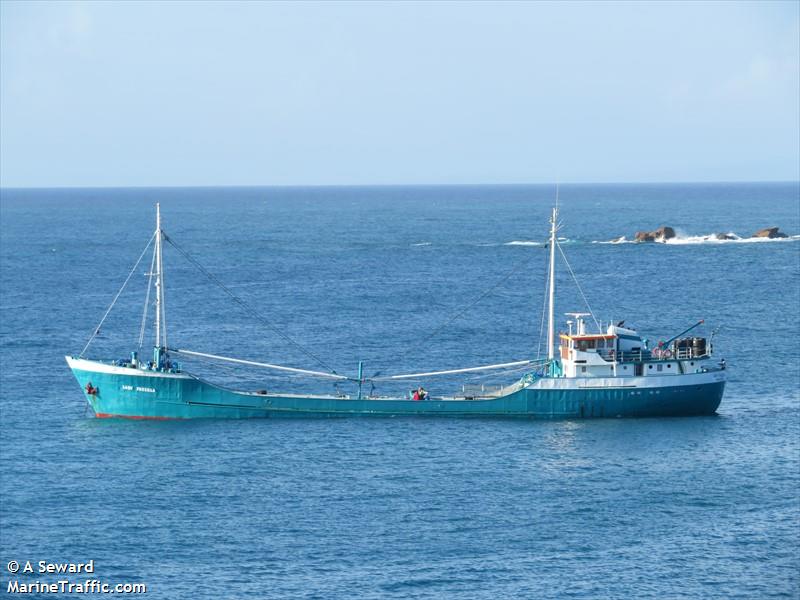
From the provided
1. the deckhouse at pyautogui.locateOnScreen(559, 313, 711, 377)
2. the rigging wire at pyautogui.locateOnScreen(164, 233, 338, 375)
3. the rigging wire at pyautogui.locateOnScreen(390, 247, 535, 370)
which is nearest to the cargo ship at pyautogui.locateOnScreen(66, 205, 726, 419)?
the deckhouse at pyautogui.locateOnScreen(559, 313, 711, 377)

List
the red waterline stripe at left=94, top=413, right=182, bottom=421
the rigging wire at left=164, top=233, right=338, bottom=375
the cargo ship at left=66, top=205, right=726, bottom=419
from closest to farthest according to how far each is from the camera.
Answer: the cargo ship at left=66, top=205, right=726, bottom=419
the red waterline stripe at left=94, top=413, right=182, bottom=421
the rigging wire at left=164, top=233, right=338, bottom=375

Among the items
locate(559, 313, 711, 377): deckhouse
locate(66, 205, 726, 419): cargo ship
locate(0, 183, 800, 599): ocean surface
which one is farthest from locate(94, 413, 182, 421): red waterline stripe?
locate(559, 313, 711, 377): deckhouse

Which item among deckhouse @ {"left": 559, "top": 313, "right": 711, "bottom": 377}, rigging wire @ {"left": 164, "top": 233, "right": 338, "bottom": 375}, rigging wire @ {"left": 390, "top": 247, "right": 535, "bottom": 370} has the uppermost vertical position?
deckhouse @ {"left": 559, "top": 313, "right": 711, "bottom": 377}

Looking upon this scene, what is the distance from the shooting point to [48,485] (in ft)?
225

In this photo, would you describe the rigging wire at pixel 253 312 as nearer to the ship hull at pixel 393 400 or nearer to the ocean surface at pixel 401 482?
the ocean surface at pixel 401 482

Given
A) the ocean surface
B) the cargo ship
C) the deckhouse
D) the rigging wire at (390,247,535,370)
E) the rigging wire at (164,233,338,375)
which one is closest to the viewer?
the ocean surface

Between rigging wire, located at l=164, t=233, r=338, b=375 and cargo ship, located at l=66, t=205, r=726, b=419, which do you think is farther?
rigging wire, located at l=164, t=233, r=338, b=375

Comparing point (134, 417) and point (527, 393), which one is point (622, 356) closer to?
point (527, 393)

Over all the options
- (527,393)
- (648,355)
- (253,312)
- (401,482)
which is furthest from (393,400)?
(253,312)

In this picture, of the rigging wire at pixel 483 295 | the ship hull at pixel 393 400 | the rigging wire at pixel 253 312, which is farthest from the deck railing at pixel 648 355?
the rigging wire at pixel 483 295

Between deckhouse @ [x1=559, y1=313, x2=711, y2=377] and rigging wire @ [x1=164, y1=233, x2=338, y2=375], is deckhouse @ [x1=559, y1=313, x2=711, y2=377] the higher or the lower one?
the higher one

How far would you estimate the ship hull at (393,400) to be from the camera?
82500mm

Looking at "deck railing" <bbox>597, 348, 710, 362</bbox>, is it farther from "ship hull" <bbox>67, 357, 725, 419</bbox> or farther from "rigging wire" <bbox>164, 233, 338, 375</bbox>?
"rigging wire" <bbox>164, 233, 338, 375</bbox>

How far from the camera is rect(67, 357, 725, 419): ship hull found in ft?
271
